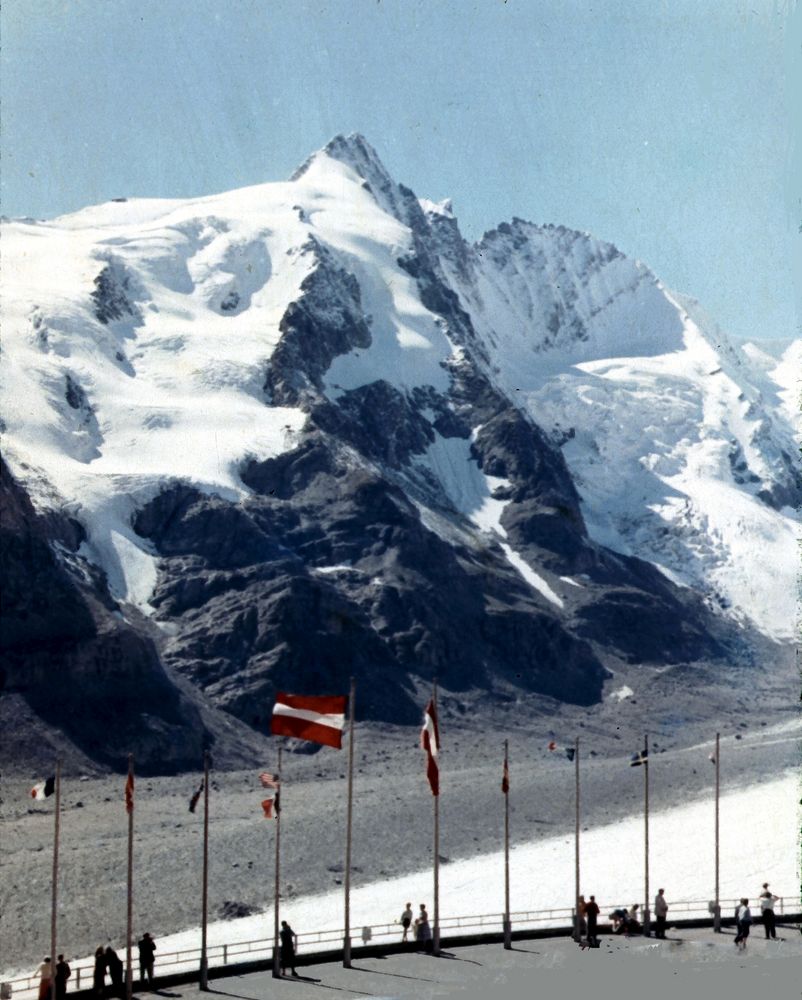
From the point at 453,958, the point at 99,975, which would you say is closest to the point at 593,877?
the point at 453,958

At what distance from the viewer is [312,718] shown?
74.2m

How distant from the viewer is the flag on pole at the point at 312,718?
243ft

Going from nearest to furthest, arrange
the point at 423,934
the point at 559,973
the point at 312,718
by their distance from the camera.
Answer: the point at 312,718, the point at 559,973, the point at 423,934

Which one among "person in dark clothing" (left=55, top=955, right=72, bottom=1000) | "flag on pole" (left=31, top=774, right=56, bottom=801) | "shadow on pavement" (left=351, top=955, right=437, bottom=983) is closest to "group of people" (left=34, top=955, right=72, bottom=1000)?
"person in dark clothing" (left=55, top=955, right=72, bottom=1000)

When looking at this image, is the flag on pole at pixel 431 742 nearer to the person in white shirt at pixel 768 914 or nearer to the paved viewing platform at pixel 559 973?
the paved viewing platform at pixel 559 973

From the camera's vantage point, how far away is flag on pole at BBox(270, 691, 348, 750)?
7394 centimetres

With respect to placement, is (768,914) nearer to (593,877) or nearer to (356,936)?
(356,936)

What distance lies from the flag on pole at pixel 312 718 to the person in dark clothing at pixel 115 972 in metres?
9.23

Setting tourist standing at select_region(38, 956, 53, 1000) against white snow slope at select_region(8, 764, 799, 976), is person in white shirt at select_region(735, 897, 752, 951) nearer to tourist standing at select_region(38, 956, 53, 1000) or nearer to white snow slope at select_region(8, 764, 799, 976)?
white snow slope at select_region(8, 764, 799, 976)

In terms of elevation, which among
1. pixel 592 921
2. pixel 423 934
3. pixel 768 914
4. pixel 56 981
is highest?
pixel 768 914

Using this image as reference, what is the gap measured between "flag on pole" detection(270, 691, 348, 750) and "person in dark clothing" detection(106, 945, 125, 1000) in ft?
30.3

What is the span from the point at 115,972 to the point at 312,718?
35.2 ft

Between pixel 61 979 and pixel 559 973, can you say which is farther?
pixel 559 973

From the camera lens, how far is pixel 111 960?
7312 cm
